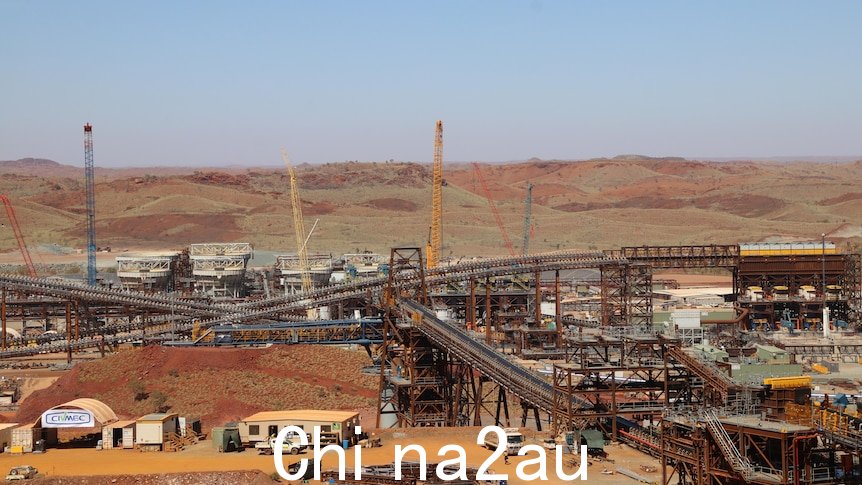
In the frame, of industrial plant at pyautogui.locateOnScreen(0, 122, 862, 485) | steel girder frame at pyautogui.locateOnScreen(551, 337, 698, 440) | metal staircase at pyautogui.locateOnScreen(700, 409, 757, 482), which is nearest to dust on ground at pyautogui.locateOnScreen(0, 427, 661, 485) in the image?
industrial plant at pyautogui.locateOnScreen(0, 122, 862, 485)

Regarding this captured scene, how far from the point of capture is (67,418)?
57.7m

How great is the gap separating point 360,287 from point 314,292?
3.22 meters

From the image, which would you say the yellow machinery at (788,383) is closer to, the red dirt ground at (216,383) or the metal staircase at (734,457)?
the metal staircase at (734,457)

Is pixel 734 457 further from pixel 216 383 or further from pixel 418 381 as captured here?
pixel 216 383

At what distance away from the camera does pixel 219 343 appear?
269 feet

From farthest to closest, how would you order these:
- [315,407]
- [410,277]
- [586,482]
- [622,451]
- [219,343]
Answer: [410,277] < [219,343] < [315,407] < [622,451] < [586,482]

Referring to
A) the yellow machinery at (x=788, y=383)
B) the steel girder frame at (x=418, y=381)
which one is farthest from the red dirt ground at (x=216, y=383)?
the yellow machinery at (x=788, y=383)

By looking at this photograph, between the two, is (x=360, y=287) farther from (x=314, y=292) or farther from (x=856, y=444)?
(x=856, y=444)

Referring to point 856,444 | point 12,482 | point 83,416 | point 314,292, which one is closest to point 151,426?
point 83,416

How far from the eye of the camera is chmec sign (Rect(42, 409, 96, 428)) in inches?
2267

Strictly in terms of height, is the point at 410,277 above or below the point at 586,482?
above

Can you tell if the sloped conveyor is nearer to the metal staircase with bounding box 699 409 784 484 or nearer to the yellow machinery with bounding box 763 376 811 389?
the yellow machinery with bounding box 763 376 811 389

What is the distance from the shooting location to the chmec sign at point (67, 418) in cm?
5759

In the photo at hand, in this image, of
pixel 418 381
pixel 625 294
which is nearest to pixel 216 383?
pixel 418 381
